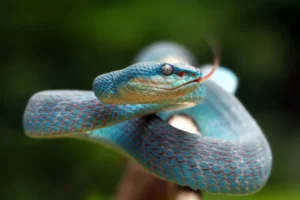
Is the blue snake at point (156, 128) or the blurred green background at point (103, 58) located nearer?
the blue snake at point (156, 128)

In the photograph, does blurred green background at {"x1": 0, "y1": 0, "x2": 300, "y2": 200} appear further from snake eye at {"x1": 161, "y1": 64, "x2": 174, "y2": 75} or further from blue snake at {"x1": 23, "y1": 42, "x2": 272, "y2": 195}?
snake eye at {"x1": 161, "y1": 64, "x2": 174, "y2": 75}

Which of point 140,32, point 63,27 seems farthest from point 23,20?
point 140,32

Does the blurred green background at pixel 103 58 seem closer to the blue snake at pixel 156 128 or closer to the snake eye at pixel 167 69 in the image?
the blue snake at pixel 156 128

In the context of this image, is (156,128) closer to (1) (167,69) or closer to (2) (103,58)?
(1) (167,69)

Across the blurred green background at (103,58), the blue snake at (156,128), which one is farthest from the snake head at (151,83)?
the blurred green background at (103,58)

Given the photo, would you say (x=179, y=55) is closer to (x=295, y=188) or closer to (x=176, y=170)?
(x=295, y=188)

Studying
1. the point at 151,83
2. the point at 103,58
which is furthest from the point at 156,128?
the point at 103,58
